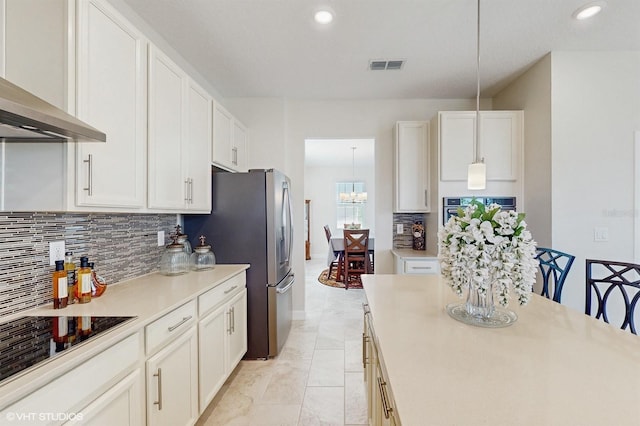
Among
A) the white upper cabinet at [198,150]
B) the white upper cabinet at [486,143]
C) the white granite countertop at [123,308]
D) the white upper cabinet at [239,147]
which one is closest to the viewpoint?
the white granite countertop at [123,308]

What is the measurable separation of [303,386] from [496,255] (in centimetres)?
184

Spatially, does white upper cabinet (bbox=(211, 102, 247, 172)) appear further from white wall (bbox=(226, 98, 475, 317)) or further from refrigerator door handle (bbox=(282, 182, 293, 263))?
refrigerator door handle (bbox=(282, 182, 293, 263))

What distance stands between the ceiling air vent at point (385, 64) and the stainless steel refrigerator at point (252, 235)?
1418mm

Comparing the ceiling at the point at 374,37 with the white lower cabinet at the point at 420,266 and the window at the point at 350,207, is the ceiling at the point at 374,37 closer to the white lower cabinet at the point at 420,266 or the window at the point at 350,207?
the white lower cabinet at the point at 420,266

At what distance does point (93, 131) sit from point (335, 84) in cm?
258

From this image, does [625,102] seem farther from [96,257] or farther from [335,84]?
[96,257]

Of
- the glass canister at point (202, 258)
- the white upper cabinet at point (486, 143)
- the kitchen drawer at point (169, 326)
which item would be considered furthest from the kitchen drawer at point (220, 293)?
the white upper cabinet at point (486, 143)

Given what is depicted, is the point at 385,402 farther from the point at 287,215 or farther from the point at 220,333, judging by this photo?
the point at 287,215

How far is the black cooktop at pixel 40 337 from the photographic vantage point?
0.92 metres

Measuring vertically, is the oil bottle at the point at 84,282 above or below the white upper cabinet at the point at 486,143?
below

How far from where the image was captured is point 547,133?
2674 millimetres

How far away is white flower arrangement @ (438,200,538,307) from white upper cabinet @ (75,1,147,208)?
5.26 feet

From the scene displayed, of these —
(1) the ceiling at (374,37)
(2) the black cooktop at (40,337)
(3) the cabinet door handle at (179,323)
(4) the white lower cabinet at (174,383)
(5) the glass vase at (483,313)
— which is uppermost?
(1) the ceiling at (374,37)

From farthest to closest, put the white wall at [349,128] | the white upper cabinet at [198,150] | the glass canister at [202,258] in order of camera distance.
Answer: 1. the white wall at [349,128]
2. the glass canister at [202,258]
3. the white upper cabinet at [198,150]
